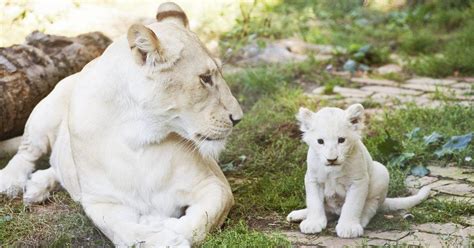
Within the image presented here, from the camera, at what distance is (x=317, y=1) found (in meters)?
12.2

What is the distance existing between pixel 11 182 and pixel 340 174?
228 centimetres

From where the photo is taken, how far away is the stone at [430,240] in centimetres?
400

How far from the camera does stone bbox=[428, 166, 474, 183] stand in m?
5.35

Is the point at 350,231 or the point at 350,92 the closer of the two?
the point at 350,231

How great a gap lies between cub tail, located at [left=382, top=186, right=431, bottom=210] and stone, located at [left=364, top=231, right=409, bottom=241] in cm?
35

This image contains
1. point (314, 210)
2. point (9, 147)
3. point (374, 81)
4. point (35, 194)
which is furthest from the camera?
point (374, 81)

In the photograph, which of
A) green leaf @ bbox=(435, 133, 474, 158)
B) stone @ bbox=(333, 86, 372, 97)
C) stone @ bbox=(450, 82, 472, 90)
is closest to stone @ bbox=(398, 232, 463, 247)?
green leaf @ bbox=(435, 133, 474, 158)

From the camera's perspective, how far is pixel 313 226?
4.39 meters

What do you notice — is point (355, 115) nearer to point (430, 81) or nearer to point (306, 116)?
point (306, 116)

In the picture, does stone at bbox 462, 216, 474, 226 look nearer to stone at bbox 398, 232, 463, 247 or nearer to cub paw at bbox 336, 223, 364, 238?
stone at bbox 398, 232, 463, 247

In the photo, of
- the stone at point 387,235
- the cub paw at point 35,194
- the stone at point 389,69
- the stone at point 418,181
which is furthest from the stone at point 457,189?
the stone at point 389,69

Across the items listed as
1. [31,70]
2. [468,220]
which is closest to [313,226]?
[468,220]

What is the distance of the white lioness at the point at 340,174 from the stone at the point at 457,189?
0.64 m

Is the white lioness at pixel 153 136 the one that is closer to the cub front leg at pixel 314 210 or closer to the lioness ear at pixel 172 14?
the lioness ear at pixel 172 14
